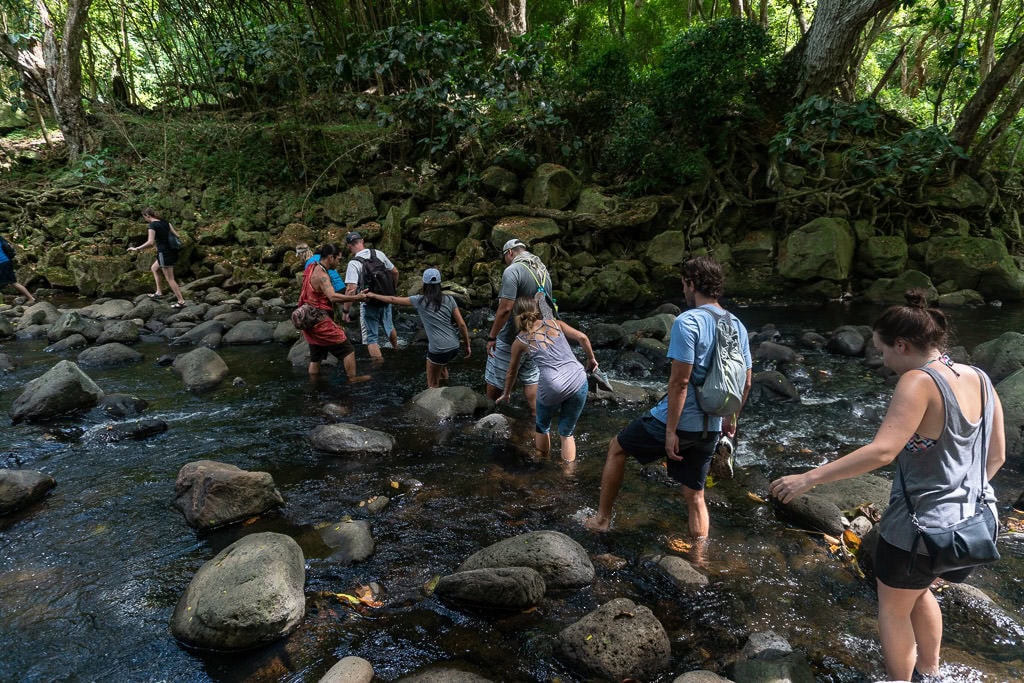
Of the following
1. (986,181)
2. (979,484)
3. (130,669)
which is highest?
(986,181)

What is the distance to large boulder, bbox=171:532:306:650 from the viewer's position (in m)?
3.19

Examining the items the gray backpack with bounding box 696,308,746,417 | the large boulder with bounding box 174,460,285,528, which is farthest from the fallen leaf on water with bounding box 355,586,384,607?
the gray backpack with bounding box 696,308,746,417

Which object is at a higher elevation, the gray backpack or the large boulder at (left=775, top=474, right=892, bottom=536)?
the gray backpack

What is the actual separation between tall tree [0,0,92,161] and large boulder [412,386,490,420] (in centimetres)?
1443

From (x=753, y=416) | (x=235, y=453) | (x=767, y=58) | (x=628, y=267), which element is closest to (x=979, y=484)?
(x=753, y=416)

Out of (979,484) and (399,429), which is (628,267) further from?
(979,484)

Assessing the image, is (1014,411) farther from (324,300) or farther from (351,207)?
(351,207)

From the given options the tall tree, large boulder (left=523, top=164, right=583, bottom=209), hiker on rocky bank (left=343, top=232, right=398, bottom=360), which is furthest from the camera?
the tall tree

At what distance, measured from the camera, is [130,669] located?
10.2ft

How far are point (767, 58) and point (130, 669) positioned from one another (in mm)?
16471

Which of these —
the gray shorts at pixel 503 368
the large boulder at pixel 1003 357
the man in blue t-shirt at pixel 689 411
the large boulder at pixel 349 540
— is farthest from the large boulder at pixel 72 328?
the large boulder at pixel 1003 357

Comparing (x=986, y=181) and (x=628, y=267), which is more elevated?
(x=986, y=181)

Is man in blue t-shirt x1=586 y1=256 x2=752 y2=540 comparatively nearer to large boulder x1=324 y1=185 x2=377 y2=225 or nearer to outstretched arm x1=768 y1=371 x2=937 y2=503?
outstretched arm x1=768 y1=371 x2=937 y2=503

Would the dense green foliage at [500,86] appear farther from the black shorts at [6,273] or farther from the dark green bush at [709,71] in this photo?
the black shorts at [6,273]
